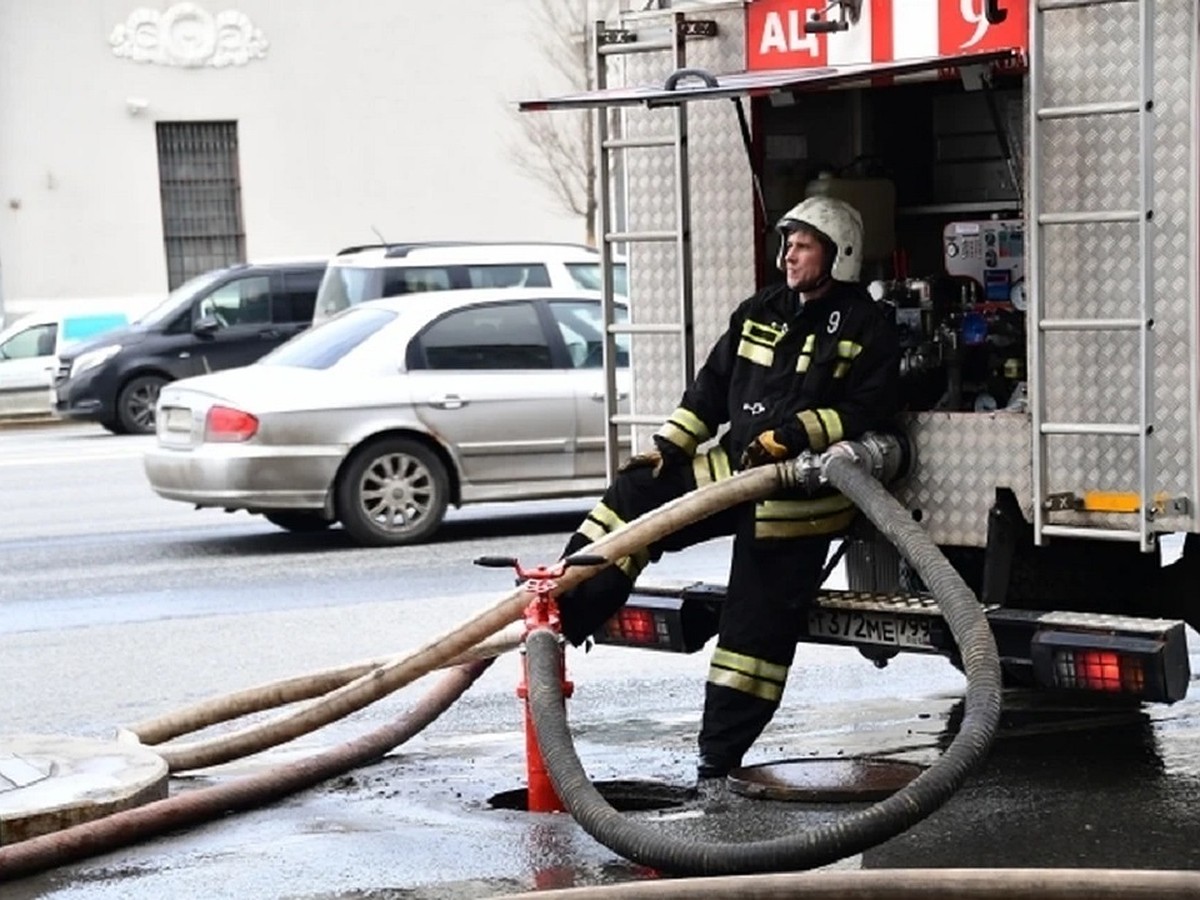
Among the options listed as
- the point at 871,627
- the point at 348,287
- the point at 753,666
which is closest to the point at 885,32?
the point at 871,627

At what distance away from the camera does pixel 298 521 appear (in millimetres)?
14828

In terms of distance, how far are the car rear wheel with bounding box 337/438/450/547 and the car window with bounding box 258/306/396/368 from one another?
659mm

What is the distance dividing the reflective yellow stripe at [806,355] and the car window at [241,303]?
18.0m

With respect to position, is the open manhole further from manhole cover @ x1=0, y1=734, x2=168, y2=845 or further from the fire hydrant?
manhole cover @ x1=0, y1=734, x2=168, y2=845

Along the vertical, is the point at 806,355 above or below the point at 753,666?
above

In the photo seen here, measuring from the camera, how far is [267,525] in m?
15.5

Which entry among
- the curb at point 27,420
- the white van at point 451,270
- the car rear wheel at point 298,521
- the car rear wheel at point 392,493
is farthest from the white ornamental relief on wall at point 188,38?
the car rear wheel at point 392,493

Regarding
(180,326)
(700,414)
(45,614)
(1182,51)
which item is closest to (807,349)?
(700,414)

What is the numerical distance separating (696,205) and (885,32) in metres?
1.05

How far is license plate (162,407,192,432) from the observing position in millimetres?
14109

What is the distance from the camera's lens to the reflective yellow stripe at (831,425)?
23.5 feet

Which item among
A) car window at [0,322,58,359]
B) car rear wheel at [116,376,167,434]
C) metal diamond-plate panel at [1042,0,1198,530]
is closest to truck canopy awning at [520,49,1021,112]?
metal diamond-plate panel at [1042,0,1198,530]

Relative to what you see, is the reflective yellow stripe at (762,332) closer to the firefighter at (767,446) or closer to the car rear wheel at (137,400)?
the firefighter at (767,446)

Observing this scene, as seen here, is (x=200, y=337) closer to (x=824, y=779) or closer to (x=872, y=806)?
(x=824, y=779)
